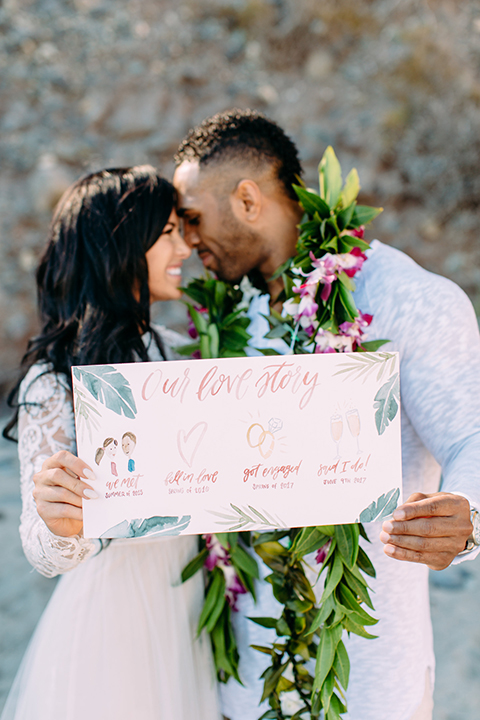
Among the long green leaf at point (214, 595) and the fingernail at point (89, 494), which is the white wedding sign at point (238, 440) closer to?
the fingernail at point (89, 494)

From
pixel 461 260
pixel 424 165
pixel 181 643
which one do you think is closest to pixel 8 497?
pixel 181 643

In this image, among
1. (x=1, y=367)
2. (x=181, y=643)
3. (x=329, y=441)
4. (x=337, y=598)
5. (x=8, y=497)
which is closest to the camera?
(x=329, y=441)

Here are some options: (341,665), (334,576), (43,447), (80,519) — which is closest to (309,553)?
(334,576)

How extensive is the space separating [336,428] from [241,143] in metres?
1.18

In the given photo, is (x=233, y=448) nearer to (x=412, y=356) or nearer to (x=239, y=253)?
(x=412, y=356)

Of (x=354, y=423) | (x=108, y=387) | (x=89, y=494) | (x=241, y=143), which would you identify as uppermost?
(x=241, y=143)

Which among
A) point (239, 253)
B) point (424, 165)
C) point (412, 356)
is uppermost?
point (424, 165)

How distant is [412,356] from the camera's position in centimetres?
125

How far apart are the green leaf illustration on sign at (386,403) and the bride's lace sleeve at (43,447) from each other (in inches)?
28.0

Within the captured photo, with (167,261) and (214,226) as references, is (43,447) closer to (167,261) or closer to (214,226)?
(167,261)

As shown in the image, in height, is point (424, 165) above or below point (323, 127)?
below

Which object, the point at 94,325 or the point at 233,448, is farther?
the point at 94,325

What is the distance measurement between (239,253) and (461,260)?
16.2 feet

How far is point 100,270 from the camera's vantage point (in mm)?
1539
